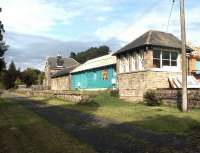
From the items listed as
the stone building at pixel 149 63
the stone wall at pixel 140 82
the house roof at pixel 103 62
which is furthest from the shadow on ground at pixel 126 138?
the house roof at pixel 103 62

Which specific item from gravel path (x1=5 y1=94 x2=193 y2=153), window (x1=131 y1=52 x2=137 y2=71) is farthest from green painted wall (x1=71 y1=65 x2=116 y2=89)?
gravel path (x1=5 y1=94 x2=193 y2=153)

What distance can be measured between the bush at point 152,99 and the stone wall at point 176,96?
307 millimetres

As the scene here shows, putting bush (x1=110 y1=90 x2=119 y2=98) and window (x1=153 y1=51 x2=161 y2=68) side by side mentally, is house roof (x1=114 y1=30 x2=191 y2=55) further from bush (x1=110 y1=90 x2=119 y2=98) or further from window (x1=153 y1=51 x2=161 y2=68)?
bush (x1=110 y1=90 x2=119 y2=98)

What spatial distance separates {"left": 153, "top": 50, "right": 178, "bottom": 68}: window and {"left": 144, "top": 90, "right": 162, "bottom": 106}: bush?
12.4 feet

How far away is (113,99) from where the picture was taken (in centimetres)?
A: 3216

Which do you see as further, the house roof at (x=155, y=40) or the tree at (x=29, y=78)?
the tree at (x=29, y=78)

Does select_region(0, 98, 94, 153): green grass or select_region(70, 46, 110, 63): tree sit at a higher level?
select_region(70, 46, 110, 63): tree

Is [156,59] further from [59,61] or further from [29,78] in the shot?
[29,78]

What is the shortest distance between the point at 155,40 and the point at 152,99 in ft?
19.4

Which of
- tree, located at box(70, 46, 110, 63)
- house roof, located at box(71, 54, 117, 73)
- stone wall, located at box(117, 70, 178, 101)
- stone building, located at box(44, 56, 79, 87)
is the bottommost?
stone wall, located at box(117, 70, 178, 101)

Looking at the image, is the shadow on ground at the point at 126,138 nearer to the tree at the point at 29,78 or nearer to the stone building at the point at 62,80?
the stone building at the point at 62,80

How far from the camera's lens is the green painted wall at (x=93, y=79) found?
4209 centimetres

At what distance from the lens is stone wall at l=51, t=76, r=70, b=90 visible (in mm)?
62188

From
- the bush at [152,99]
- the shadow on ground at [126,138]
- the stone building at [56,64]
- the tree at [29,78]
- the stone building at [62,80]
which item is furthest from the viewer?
the tree at [29,78]
